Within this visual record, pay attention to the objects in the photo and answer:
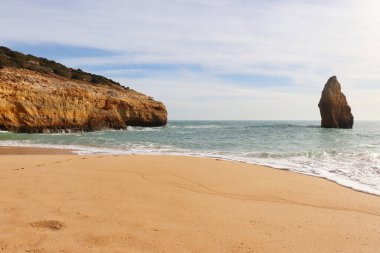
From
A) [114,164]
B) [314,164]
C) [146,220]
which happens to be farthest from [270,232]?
[314,164]

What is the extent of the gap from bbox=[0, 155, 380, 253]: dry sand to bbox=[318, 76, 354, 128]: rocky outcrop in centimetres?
4848

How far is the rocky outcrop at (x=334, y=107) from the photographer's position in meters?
52.4

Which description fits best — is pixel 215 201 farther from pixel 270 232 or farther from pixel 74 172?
pixel 74 172

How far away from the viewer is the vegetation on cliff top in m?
39.8

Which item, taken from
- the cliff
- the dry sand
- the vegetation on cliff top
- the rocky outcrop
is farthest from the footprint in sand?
the rocky outcrop

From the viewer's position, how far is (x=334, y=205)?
5.59 m

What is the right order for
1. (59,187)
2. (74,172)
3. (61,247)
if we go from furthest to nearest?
(74,172) → (59,187) → (61,247)

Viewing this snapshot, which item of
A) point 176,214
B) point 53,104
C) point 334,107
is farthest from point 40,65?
point 176,214

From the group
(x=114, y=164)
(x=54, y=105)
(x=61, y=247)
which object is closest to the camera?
(x=61, y=247)

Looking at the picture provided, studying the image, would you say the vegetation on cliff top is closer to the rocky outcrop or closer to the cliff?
the cliff

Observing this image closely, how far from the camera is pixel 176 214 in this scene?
4.63 metres

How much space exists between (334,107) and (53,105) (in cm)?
3956

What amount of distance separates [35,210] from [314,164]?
29.0ft

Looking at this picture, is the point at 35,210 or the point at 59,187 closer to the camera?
the point at 35,210
